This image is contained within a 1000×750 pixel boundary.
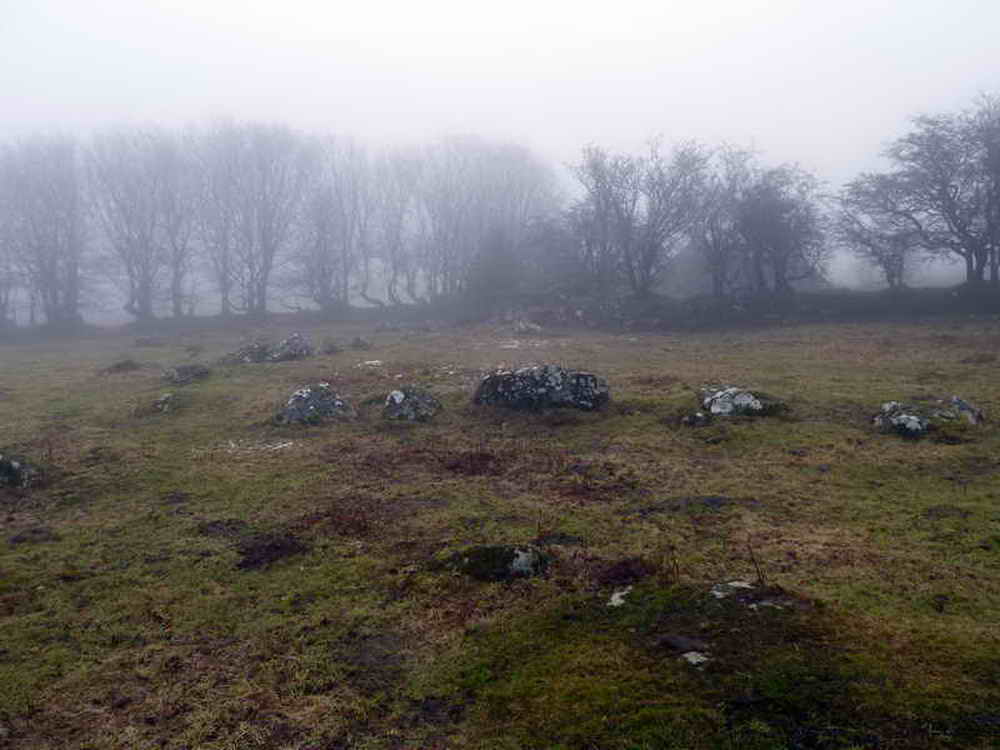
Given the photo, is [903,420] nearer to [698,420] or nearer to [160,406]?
[698,420]

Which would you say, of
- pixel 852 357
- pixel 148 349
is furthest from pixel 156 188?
pixel 852 357

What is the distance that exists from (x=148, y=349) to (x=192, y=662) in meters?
34.8

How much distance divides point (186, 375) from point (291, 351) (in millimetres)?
4978

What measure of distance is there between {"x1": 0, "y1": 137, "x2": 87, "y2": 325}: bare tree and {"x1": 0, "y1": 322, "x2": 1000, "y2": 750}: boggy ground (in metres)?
43.3

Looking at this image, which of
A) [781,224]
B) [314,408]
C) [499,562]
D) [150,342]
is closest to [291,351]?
[314,408]

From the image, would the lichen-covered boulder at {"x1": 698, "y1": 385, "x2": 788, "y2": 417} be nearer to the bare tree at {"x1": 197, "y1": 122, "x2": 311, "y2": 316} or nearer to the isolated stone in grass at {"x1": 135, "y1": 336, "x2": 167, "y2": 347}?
the isolated stone in grass at {"x1": 135, "y1": 336, "x2": 167, "y2": 347}

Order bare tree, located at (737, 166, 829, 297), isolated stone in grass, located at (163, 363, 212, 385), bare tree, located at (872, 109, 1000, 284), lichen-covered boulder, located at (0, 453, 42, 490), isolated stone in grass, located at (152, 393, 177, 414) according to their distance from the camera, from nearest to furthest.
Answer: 1. lichen-covered boulder, located at (0, 453, 42, 490)
2. isolated stone in grass, located at (152, 393, 177, 414)
3. isolated stone in grass, located at (163, 363, 212, 385)
4. bare tree, located at (872, 109, 1000, 284)
5. bare tree, located at (737, 166, 829, 297)

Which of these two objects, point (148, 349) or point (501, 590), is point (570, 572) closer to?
Result: point (501, 590)

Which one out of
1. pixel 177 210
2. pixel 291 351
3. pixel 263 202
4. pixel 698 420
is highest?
pixel 263 202

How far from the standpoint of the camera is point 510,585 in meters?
6.83

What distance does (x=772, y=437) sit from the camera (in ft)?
37.8

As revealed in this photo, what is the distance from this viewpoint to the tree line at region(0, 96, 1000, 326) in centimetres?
3275

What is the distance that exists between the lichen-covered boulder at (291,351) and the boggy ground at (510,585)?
1078 cm

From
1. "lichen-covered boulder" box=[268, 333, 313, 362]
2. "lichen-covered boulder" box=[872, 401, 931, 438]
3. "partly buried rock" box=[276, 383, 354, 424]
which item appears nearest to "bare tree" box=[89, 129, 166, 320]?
"lichen-covered boulder" box=[268, 333, 313, 362]
